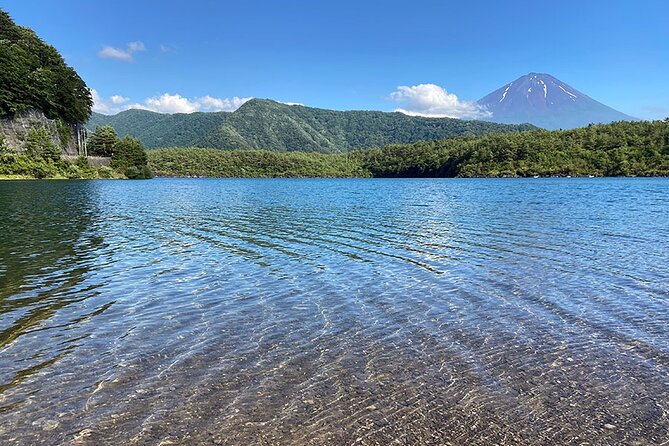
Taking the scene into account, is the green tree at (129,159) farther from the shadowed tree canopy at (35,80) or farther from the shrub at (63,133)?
the shrub at (63,133)

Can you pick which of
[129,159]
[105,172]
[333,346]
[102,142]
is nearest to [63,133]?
[105,172]

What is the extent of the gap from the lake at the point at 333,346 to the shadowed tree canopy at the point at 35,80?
111 m

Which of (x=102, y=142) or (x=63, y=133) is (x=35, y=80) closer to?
(x=63, y=133)

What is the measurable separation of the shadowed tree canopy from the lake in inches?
4386

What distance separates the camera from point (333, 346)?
30.4ft

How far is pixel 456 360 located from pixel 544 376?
5.06 ft

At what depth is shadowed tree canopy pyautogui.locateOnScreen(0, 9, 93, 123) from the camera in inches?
4183

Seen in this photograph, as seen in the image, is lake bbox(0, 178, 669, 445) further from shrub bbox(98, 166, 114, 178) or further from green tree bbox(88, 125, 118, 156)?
green tree bbox(88, 125, 118, 156)

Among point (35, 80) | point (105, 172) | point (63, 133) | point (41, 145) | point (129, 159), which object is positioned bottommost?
point (105, 172)

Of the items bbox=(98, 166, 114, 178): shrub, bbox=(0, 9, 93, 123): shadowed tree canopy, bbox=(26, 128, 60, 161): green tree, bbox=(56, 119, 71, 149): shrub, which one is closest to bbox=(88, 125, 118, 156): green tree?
bbox=(0, 9, 93, 123): shadowed tree canopy

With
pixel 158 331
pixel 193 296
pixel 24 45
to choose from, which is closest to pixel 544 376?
pixel 158 331

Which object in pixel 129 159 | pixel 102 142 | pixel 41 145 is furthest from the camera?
pixel 102 142

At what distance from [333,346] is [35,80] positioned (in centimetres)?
13584

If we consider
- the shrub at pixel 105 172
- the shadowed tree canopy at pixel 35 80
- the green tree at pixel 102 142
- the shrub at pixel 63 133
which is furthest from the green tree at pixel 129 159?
the shrub at pixel 63 133
